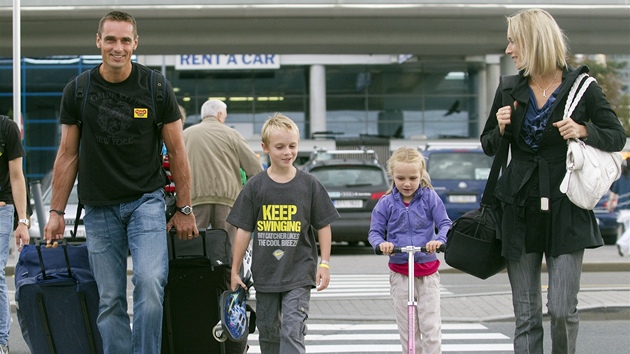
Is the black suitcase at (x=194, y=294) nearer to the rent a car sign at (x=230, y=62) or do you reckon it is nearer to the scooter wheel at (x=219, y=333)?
the scooter wheel at (x=219, y=333)

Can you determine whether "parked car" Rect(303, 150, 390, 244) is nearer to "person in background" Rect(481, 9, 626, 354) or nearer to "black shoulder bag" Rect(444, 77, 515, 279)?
"black shoulder bag" Rect(444, 77, 515, 279)

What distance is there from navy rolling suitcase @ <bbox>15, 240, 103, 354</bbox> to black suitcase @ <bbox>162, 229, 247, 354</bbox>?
424 mm

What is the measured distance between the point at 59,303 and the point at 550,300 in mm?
2689

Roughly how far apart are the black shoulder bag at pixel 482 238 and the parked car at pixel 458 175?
13509 millimetres

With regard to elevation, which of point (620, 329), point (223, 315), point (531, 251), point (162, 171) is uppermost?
point (162, 171)

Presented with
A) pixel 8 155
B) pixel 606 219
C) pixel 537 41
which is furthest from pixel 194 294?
pixel 606 219

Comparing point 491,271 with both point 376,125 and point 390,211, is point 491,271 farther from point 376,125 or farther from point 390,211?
point 376,125

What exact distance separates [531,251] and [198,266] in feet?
6.22

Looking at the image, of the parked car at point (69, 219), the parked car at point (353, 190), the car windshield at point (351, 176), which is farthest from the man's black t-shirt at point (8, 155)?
the car windshield at point (351, 176)

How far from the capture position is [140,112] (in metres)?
5.50

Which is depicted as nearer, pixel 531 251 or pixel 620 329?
pixel 531 251

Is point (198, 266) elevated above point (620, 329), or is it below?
above

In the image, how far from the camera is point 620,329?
352 inches

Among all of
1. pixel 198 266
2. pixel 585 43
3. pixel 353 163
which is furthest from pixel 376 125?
pixel 198 266
